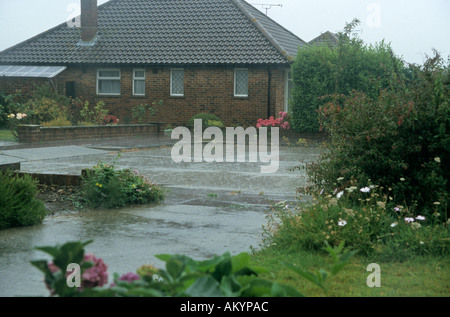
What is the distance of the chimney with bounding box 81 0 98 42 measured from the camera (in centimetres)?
3381

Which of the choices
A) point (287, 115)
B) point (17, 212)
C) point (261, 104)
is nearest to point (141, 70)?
point (261, 104)

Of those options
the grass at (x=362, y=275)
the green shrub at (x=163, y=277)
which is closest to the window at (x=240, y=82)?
the grass at (x=362, y=275)

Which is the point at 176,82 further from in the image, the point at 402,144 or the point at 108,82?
the point at 402,144

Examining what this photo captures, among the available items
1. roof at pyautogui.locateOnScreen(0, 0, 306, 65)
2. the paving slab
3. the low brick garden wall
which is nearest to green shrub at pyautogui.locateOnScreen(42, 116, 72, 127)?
the low brick garden wall

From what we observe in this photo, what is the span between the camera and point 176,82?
Result: 31891 mm

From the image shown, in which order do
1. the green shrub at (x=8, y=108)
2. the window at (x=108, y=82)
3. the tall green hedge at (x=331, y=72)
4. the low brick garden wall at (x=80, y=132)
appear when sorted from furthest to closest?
the window at (x=108, y=82), the tall green hedge at (x=331, y=72), the green shrub at (x=8, y=108), the low brick garden wall at (x=80, y=132)

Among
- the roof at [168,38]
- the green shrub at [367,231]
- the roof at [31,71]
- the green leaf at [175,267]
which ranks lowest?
the green shrub at [367,231]

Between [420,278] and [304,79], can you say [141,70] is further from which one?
[420,278]

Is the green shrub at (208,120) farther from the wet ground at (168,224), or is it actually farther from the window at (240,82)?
the wet ground at (168,224)

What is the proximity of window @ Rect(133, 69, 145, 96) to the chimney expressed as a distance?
143 inches

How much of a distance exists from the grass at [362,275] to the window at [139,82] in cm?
2679

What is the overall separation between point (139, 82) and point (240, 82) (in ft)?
18.0

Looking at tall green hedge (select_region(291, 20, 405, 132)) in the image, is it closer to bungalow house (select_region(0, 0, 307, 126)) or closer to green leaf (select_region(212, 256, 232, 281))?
bungalow house (select_region(0, 0, 307, 126))

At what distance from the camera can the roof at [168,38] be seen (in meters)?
30.9
